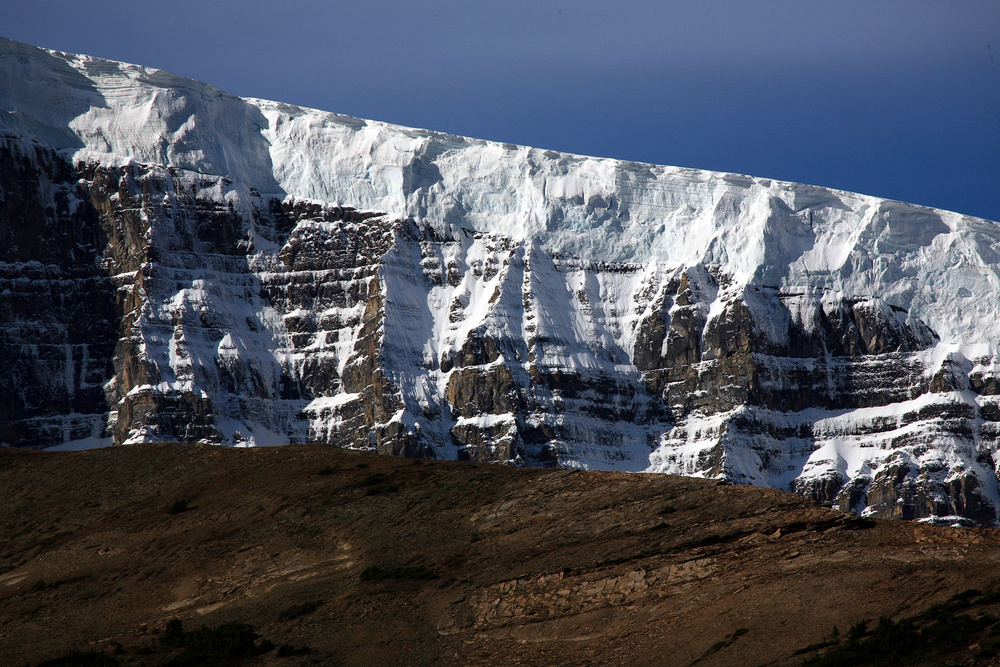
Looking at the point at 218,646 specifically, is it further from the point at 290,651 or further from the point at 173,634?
the point at 173,634

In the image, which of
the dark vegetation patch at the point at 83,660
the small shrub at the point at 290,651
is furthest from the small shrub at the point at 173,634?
the small shrub at the point at 290,651

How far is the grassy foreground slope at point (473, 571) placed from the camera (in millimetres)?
45875

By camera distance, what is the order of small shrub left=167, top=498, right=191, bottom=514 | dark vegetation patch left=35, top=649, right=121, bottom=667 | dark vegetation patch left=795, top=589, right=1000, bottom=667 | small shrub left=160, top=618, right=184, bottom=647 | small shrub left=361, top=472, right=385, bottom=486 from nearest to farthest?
dark vegetation patch left=795, top=589, right=1000, bottom=667, dark vegetation patch left=35, top=649, right=121, bottom=667, small shrub left=160, top=618, right=184, bottom=647, small shrub left=361, top=472, right=385, bottom=486, small shrub left=167, top=498, right=191, bottom=514

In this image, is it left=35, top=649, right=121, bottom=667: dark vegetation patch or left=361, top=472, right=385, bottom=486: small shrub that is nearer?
left=35, top=649, right=121, bottom=667: dark vegetation patch

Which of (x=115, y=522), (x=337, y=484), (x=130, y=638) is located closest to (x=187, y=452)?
(x=115, y=522)

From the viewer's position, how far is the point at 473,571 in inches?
2163

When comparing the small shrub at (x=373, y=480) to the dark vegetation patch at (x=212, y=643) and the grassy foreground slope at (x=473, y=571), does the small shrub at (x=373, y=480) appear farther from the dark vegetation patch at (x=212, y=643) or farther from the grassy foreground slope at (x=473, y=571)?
the dark vegetation patch at (x=212, y=643)

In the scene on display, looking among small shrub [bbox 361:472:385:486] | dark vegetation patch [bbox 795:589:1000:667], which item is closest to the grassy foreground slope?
dark vegetation patch [bbox 795:589:1000:667]

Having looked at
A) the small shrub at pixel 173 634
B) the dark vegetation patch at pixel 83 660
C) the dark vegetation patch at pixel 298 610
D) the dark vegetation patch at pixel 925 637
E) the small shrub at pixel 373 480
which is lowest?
the dark vegetation patch at pixel 83 660

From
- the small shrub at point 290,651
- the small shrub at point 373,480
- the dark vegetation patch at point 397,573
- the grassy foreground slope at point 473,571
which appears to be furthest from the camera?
the small shrub at point 373,480

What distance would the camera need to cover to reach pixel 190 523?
6581cm

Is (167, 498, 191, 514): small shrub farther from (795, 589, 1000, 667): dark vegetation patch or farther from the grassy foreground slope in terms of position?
(795, 589, 1000, 667): dark vegetation patch

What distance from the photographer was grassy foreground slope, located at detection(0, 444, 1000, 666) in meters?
45.9

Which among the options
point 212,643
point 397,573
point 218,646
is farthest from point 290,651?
point 397,573
